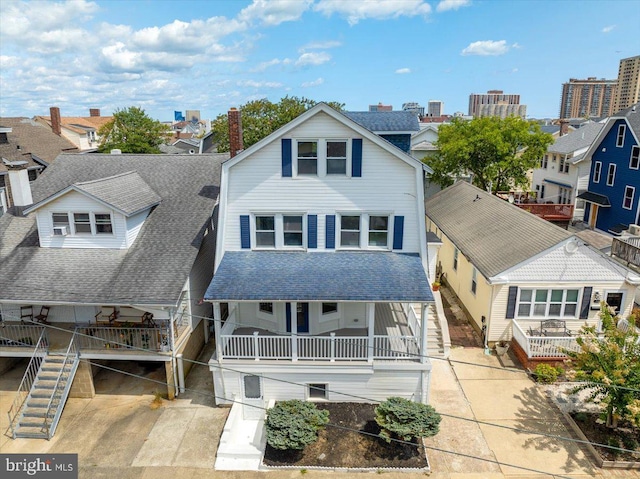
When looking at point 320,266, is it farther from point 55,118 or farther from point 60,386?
point 55,118

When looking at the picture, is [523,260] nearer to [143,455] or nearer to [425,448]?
[425,448]

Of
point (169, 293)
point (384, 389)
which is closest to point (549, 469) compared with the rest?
point (384, 389)

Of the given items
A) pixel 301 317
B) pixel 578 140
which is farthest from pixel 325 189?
pixel 578 140

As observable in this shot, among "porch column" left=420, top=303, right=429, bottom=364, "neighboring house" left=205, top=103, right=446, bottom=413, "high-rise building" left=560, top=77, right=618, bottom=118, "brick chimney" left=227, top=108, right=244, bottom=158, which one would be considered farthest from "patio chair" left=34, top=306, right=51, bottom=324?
"high-rise building" left=560, top=77, right=618, bottom=118

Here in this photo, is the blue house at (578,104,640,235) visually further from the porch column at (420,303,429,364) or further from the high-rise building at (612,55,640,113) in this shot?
the high-rise building at (612,55,640,113)

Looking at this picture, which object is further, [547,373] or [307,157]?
[547,373]

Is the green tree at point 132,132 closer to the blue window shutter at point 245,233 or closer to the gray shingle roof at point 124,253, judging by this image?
the gray shingle roof at point 124,253
